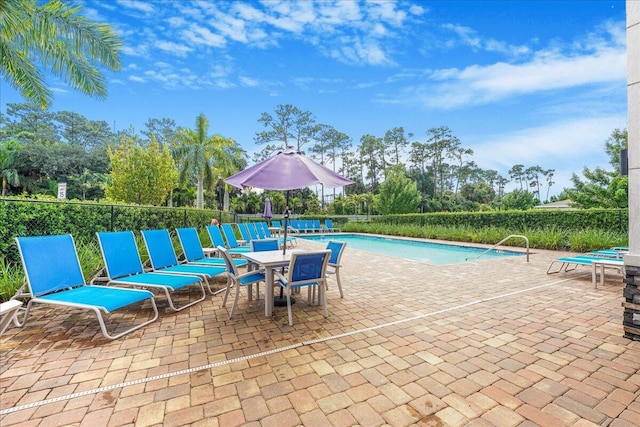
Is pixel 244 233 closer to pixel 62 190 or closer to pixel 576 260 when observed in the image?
pixel 62 190

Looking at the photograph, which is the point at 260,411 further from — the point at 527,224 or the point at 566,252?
the point at 527,224

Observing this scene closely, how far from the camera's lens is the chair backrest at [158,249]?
4.48 meters

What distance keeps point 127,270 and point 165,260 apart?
660 mm

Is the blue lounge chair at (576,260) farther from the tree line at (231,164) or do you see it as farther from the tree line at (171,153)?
the tree line at (231,164)

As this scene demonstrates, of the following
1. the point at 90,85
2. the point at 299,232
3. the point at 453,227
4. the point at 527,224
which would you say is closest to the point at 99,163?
the point at 299,232

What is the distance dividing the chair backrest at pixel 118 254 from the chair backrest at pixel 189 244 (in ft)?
3.11

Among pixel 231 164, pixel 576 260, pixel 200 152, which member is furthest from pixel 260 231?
pixel 231 164

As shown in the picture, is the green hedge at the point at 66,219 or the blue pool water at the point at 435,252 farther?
the blue pool water at the point at 435,252

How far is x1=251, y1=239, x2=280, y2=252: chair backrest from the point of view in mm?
4953

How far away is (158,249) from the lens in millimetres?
4633

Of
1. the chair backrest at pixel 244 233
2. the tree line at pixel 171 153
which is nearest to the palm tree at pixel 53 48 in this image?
the tree line at pixel 171 153

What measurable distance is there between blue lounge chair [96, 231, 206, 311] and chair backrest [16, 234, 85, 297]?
0.29m

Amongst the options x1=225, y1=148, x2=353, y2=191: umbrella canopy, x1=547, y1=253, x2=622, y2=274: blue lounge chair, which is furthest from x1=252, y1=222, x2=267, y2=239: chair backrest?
x1=547, y1=253, x2=622, y2=274: blue lounge chair

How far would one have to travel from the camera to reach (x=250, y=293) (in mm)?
4320
